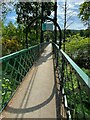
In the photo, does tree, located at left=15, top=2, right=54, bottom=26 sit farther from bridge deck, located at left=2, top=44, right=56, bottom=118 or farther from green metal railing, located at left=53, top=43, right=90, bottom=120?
green metal railing, located at left=53, top=43, right=90, bottom=120

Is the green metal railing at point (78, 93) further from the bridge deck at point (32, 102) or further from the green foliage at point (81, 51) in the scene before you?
the green foliage at point (81, 51)

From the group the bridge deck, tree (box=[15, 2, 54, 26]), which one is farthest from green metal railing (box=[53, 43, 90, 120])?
tree (box=[15, 2, 54, 26])

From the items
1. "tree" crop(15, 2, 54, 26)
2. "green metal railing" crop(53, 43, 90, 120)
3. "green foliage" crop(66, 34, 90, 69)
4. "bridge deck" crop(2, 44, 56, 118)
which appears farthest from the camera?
"tree" crop(15, 2, 54, 26)

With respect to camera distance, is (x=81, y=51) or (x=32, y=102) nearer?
(x=32, y=102)

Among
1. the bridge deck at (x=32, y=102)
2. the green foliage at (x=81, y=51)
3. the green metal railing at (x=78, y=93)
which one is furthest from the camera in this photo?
the green foliage at (x=81, y=51)

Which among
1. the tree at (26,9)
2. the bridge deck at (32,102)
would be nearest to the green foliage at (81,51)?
the tree at (26,9)

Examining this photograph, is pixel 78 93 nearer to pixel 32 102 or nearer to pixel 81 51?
pixel 32 102

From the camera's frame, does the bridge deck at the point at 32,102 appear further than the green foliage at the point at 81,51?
No

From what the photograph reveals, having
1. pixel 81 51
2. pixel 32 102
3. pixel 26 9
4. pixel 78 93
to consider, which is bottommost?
pixel 81 51

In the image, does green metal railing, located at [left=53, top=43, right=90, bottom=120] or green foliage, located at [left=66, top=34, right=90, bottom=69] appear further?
green foliage, located at [left=66, top=34, right=90, bottom=69]

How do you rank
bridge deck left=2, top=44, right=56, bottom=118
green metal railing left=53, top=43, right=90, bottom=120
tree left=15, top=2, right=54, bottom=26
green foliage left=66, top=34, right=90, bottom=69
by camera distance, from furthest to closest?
1. tree left=15, top=2, right=54, bottom=26
2. green foliage left=66, top=34, right=90, bottom=69
3. bridge deck left=2, top=44, right=56, bottom=118
4. green metal railing left=53, top=43, right=90, bottom=120

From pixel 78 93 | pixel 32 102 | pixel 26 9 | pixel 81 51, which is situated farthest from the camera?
pixel 26 9

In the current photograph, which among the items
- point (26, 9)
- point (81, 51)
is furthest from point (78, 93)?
point (26, 9)

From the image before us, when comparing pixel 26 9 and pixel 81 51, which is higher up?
pixel 26 9
